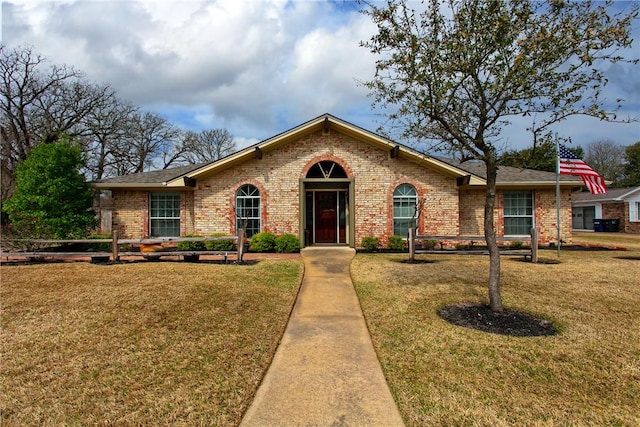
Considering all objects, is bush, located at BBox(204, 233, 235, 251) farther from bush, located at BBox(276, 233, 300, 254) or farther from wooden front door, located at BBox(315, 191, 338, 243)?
wooden front door, located at BBox(315, 191, 338, 243)

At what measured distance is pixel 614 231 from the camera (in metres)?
26.8

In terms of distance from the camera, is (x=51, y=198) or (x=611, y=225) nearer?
(x=51, y=198)

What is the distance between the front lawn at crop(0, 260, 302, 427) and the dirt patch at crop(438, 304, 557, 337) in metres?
2.97

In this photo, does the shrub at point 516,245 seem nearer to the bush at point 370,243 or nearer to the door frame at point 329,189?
the bush at point 370,243

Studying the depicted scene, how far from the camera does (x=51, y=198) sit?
1324cm

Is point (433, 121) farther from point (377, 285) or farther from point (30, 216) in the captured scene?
point (30, 216)

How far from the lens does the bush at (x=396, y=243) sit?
13.4 m

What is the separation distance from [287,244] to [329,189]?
3266mm

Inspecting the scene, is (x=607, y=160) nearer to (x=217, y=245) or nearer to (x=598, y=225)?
(x=598, y=225)

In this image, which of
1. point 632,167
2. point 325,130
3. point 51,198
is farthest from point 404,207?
point 632,167

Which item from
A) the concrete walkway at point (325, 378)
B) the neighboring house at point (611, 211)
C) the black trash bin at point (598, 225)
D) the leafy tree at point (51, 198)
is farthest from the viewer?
the black trash bin at point (598, 225)

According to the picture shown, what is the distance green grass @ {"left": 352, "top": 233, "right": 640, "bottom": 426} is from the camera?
313 cm

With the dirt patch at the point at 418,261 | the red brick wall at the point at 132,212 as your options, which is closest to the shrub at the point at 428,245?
the dirt patch at the point at 418,261

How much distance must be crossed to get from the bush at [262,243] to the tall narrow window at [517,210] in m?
10.2
